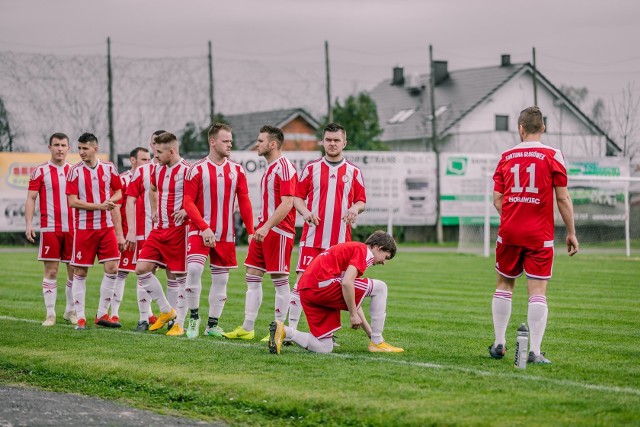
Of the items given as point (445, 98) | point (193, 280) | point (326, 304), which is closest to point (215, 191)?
point (193, 280)

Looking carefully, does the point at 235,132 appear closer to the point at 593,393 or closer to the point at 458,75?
the point at 458,75

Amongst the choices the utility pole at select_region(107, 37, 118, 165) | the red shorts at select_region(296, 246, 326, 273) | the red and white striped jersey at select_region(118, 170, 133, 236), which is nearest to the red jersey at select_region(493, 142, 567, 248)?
the red shorts at select_region(296, 246, 326, 273)

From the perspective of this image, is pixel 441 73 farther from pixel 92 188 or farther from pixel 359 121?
pixel 92 188

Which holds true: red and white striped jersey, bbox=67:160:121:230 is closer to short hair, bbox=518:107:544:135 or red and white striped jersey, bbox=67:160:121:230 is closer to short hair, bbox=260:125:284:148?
short hair, bbox=260:125:284:148

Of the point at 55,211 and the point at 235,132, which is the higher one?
the point at 235,132

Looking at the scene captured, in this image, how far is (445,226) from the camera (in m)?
41.8

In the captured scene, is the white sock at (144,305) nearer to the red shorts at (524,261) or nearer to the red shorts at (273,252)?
the red shorts at (273,252)

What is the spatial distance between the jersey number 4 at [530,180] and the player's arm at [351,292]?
5.23ft

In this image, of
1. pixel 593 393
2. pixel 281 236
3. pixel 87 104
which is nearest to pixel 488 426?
Answer: pixel 593 393

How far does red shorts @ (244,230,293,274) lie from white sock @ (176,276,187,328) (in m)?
0.99

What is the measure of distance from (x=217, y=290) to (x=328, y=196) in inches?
67.5

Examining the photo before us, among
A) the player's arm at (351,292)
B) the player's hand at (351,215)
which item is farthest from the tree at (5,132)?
the player's arm at (351,292)

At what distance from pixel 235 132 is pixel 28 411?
3937 centimetres

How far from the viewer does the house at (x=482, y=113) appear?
159 ft
